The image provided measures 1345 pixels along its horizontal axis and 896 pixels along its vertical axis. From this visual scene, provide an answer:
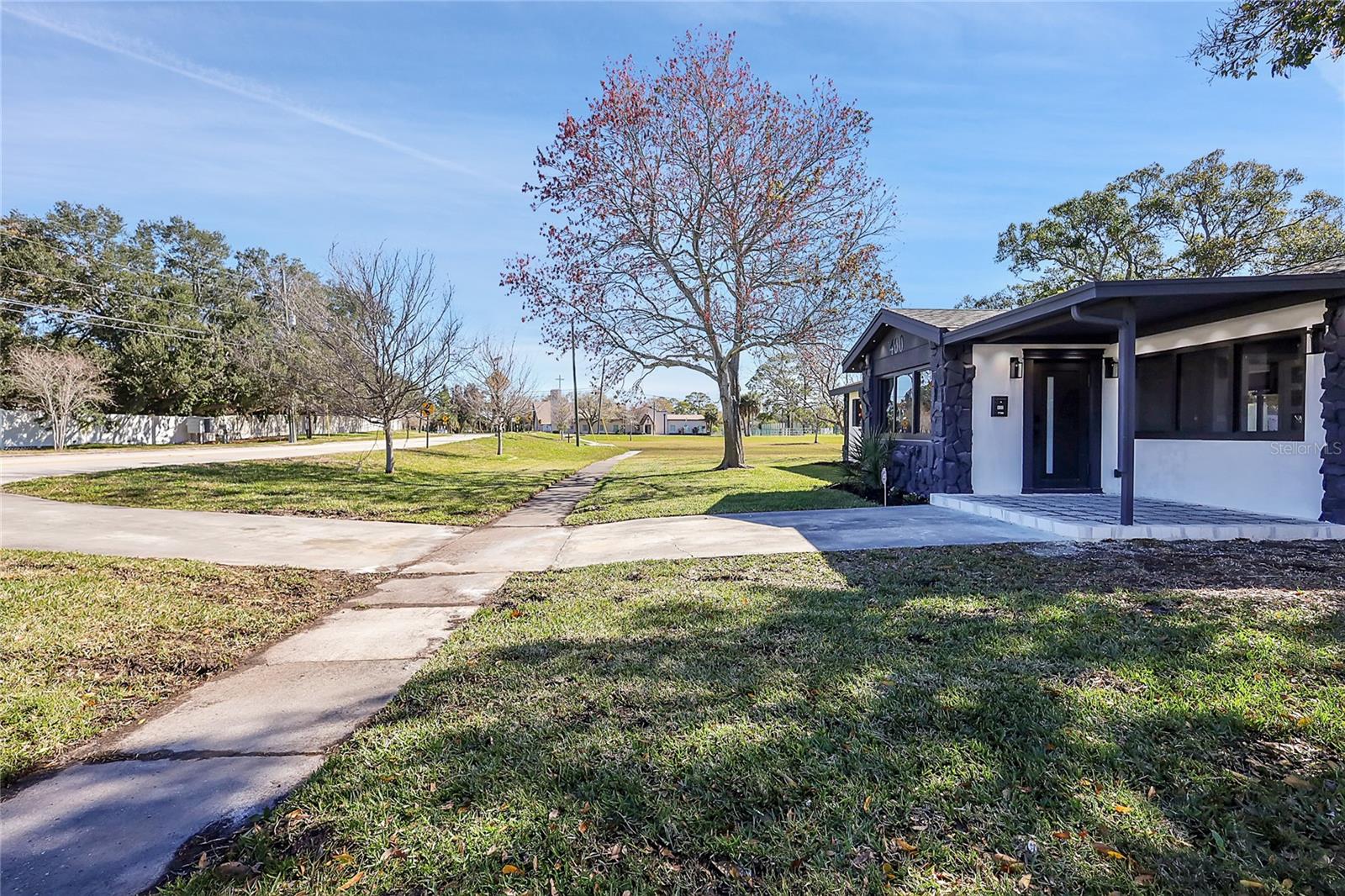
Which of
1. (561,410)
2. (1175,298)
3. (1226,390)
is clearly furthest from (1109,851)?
(561,410)

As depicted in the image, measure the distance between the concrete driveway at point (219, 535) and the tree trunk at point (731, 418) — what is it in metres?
10.3

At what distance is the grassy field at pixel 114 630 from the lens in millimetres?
2992

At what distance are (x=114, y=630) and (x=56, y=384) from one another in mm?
29215

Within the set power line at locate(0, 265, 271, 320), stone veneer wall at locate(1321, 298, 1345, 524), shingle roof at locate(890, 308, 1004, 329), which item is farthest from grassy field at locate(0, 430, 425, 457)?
stone veneer wall at locate(1321, 298, 1345, 524)

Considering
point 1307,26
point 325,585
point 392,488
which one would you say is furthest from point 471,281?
point 1307,26

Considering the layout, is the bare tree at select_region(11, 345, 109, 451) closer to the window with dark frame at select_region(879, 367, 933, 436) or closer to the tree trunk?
the tree trunk

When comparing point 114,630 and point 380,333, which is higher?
point 380,333

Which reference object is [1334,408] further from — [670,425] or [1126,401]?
[670,425]

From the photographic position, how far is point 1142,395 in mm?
9523

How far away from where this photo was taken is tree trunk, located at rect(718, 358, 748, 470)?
719 inches

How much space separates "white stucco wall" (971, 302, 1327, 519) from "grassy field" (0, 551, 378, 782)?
8.86 metres

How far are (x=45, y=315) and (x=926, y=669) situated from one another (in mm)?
41555

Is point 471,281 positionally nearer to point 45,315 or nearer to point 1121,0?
point 1121,0

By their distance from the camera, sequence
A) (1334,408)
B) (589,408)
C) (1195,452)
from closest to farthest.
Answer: (1334,408)
(1195,452)
(589,408)
